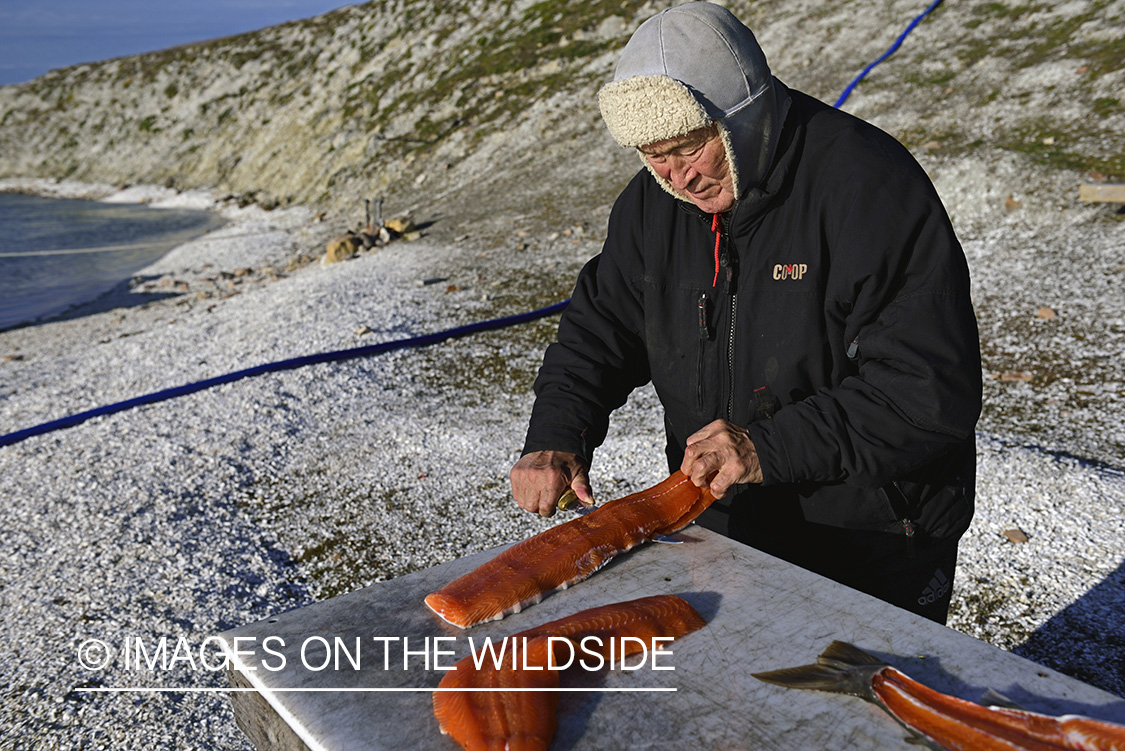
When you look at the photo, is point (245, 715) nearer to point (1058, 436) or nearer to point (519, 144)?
point (1058, 436)

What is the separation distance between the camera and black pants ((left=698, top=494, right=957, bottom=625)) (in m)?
2.79

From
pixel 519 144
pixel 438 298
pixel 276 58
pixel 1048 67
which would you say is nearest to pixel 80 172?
pixel 276 58

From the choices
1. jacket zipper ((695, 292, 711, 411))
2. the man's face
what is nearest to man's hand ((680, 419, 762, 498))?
jacket zipper ((695, 292, 711, 411))

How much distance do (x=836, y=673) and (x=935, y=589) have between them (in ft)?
3.42

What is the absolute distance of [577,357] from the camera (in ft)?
10.5

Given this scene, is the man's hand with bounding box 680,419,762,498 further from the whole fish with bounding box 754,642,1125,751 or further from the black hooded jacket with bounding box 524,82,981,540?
the whole fish with bounding box 754,642,1125,751

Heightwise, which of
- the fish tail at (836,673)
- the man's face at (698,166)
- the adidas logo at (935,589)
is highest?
the man's face at (698,166)

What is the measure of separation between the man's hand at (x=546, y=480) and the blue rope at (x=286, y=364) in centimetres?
612

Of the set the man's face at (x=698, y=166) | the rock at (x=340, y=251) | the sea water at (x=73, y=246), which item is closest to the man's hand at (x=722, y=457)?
the man's face at (x=698, y=166)

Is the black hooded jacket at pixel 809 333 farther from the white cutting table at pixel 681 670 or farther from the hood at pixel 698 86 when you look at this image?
the white cutting table at pixel 681 670

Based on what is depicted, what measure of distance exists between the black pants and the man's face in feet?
3.83

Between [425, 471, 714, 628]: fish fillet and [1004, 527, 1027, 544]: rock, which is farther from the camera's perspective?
[1004, 527, 1027, 544]: rock

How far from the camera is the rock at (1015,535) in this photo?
485 cm

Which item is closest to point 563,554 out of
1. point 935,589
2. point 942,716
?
point 942,716
